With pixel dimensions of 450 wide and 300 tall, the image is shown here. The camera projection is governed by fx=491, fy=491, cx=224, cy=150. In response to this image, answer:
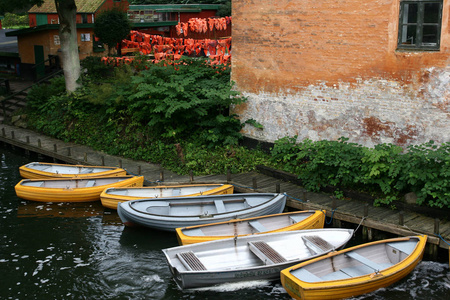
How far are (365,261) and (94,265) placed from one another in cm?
689

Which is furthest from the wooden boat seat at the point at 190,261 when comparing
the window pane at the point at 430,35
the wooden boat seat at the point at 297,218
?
the window pane at the point at 430,35

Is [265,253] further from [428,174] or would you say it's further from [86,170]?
[86,170]

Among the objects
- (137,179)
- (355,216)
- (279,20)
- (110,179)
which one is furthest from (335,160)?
(110,179)

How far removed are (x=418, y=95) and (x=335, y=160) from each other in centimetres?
308

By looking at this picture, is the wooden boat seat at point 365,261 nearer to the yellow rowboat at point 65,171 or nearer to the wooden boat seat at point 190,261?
the wooden boat seat at point 190,261

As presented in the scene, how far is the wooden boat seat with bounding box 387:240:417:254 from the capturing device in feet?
39.1

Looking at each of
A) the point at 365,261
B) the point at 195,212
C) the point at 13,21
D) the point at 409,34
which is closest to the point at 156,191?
the point at 195,212

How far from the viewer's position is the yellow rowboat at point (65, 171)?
18016mm

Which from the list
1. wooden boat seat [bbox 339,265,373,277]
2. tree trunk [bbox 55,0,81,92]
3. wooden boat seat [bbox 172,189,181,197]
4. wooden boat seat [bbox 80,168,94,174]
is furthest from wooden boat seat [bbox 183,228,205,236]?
tree trunk [bbox 55,0,81,92]

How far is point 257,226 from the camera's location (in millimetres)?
13523

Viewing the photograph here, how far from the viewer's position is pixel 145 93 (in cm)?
1914

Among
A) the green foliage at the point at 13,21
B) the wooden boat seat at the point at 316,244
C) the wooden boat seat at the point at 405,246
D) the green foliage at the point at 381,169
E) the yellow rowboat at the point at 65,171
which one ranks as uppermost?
the green foliage at the point at 13,21

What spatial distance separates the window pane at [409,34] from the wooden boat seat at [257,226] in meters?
6.96

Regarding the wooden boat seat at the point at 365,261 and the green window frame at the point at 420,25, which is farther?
the green window frame at the point at 420,25
